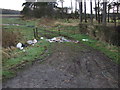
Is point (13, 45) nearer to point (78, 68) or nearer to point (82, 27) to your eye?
point (78, 68)

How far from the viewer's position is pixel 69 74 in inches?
236

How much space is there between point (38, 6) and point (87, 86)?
32326 millimetres

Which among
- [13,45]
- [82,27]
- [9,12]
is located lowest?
[13,45]

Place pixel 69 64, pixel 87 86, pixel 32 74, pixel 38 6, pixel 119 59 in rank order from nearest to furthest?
pixel 87 86 → pixel 32 74 → pixel 69 64 → pixel 119 59 → pixel 38 6

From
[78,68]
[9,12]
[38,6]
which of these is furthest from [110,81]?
[9,12]

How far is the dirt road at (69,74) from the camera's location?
5.19 meters

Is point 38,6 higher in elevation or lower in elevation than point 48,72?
higher

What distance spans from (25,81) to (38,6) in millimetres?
31727

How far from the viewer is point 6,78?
5617mm

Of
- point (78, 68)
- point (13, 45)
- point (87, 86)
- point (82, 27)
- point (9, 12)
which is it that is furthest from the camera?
point (9, 12)

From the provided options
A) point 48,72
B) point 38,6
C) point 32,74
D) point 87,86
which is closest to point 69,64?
point 48,72

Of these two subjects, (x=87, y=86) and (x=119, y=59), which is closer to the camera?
(x=87, y=86)

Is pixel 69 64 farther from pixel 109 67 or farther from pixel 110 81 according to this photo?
pixel 110 81

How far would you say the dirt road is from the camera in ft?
17.0
